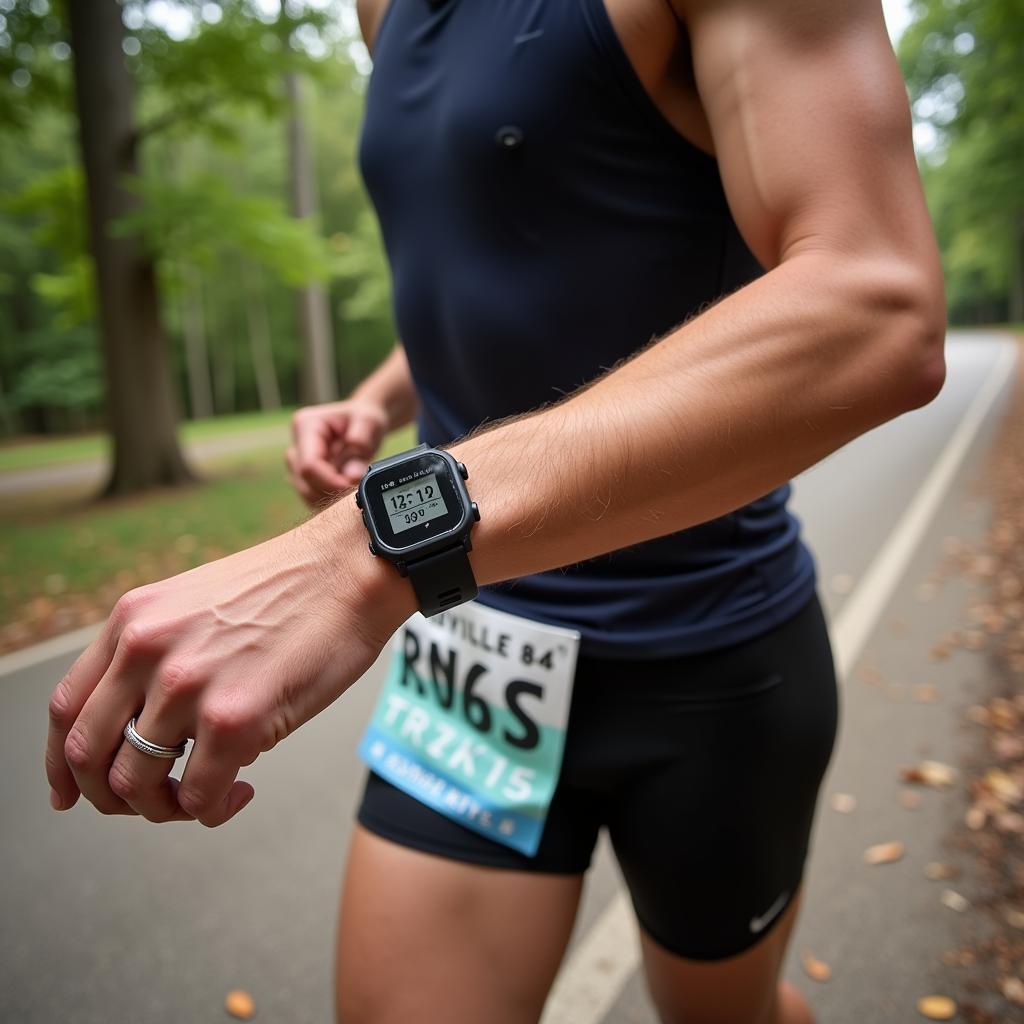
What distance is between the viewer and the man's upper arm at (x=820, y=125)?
871mm

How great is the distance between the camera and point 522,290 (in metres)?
1.26

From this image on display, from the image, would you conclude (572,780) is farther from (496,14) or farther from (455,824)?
(496,14)

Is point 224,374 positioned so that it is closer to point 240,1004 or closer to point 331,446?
point 240,1004

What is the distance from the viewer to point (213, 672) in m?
0.72

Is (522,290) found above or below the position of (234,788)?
above

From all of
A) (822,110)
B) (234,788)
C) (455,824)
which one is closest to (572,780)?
(455,824)

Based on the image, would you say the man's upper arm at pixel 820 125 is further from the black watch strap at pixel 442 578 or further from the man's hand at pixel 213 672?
the man's hand at pixel 213 672

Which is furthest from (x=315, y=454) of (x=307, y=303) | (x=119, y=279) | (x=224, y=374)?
(x=224, y=374)

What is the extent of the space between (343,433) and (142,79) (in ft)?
38.5

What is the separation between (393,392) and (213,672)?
126 centimetres

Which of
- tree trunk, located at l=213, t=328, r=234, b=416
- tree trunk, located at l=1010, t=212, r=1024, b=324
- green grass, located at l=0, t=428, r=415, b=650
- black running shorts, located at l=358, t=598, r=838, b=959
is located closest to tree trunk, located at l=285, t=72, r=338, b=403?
green grass, located at l=0, t=428, r=415, b=650

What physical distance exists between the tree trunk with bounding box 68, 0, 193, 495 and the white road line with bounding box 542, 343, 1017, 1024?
8.89 metres

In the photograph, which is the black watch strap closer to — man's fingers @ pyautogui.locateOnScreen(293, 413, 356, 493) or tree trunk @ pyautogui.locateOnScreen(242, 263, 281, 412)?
man's fingers @ pyautogui.locateOnScreen(293, 413, 356, 493)

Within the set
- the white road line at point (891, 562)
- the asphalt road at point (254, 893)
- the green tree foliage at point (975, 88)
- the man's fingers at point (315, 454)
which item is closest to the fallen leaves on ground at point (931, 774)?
the asphalt road at point (254, 893)
